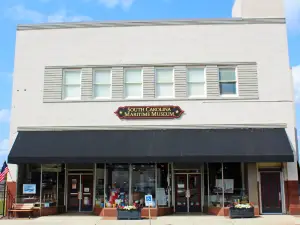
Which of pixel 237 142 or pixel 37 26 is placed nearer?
pixel 237 142

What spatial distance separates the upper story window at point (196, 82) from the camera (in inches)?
834

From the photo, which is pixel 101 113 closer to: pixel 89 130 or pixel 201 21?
pixel 89 130

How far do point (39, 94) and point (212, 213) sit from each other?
10.7 m

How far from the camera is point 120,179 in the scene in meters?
21.0

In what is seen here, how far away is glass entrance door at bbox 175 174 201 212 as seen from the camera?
21406mm

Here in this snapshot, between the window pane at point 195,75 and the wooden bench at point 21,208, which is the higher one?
the window pane at point 195,75

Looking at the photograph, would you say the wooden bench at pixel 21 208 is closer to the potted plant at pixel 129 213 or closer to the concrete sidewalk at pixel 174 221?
the concrete sidewalk at pixel 174 221

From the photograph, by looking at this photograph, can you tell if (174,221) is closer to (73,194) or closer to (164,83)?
(73,194)

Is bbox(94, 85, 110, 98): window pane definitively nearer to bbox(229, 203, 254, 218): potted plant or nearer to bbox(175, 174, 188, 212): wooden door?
bbox(175, 174, 188, 212): wooden door

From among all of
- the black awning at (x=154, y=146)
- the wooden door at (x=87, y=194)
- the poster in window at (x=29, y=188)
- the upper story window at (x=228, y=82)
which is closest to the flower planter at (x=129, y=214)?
the black awning at (x=154, y=146)

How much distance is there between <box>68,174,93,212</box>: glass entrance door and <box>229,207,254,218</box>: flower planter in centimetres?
745

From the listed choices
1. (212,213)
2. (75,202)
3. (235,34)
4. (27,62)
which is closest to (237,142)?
(212,213)

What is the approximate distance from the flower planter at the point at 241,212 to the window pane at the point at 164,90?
21.0 ft

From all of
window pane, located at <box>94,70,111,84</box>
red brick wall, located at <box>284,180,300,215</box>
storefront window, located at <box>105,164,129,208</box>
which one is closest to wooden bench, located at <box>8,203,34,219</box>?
storefront window, located at <box>105,164,129,208</box>
